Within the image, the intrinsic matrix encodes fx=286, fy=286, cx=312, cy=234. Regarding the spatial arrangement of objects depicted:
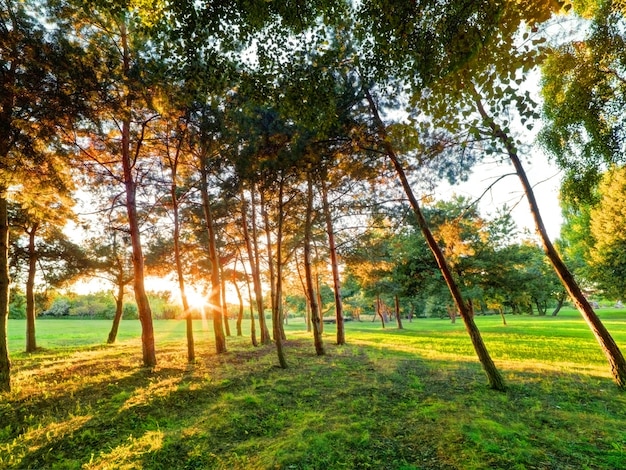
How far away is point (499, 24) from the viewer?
10.8ft

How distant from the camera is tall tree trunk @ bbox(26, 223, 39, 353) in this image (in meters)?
15.3

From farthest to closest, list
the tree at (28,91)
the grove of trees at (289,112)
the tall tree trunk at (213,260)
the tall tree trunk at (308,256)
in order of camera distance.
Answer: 1. the tall tree trunk at (213,260)
2. the tall tree trunk at (308,256)
3. the tree at (28,91)
4. the grove of trees at (289,112)

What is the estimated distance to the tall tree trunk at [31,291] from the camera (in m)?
15.3

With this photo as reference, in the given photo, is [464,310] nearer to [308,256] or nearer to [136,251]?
[308,256]

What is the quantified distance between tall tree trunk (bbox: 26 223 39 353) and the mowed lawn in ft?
25.2

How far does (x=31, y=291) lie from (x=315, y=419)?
59.5 feet

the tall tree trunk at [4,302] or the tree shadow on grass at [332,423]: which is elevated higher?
the tall tree trunk at [4,302]

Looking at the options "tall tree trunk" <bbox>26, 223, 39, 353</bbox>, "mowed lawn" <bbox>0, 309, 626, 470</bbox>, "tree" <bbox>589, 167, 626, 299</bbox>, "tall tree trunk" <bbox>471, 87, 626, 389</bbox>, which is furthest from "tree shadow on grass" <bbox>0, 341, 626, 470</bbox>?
"tree" <bbox>589, 167, 626, 299</bbox>

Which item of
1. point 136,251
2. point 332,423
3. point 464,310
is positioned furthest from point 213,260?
point 464,310

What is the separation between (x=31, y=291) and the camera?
15344 millimetres

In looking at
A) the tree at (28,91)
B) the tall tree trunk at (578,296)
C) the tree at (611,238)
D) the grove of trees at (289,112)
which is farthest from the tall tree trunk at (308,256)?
the tree at (611,238)

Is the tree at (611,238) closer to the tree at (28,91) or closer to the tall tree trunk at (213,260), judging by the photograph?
the tall tree trunk at (213,260)

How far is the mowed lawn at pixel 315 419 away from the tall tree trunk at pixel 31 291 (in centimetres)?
768

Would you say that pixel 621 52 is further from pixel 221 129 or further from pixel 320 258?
pixel 320 258
